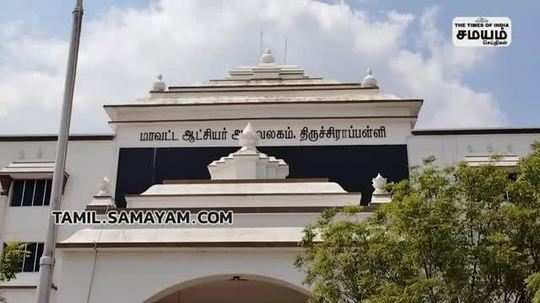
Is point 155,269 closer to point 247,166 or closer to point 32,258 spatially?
point 247,166

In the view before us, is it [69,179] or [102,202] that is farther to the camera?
[69,179]

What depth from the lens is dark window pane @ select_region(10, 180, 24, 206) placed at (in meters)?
Answer: 23.0

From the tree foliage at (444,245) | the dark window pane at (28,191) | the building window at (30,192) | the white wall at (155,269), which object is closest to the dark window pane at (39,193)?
the building window at (30,192)

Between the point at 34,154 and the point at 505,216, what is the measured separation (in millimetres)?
17947

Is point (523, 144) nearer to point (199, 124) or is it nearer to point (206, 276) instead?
point (199, 124)

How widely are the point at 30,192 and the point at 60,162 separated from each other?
14.3m

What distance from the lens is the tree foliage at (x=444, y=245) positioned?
33.9 feet

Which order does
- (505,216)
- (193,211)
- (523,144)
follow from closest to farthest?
1. (505,216)
2. (193,211)
3. (523,144)

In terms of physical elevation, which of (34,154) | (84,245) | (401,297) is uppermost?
(34,154)

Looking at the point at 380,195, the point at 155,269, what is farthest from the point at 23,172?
the point at 380,195

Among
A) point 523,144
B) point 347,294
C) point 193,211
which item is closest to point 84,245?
point 193,211

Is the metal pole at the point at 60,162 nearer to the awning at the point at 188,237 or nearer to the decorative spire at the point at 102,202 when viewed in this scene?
the awning at the point at 188,237

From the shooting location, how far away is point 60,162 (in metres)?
9.79

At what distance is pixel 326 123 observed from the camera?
23.5 meters
